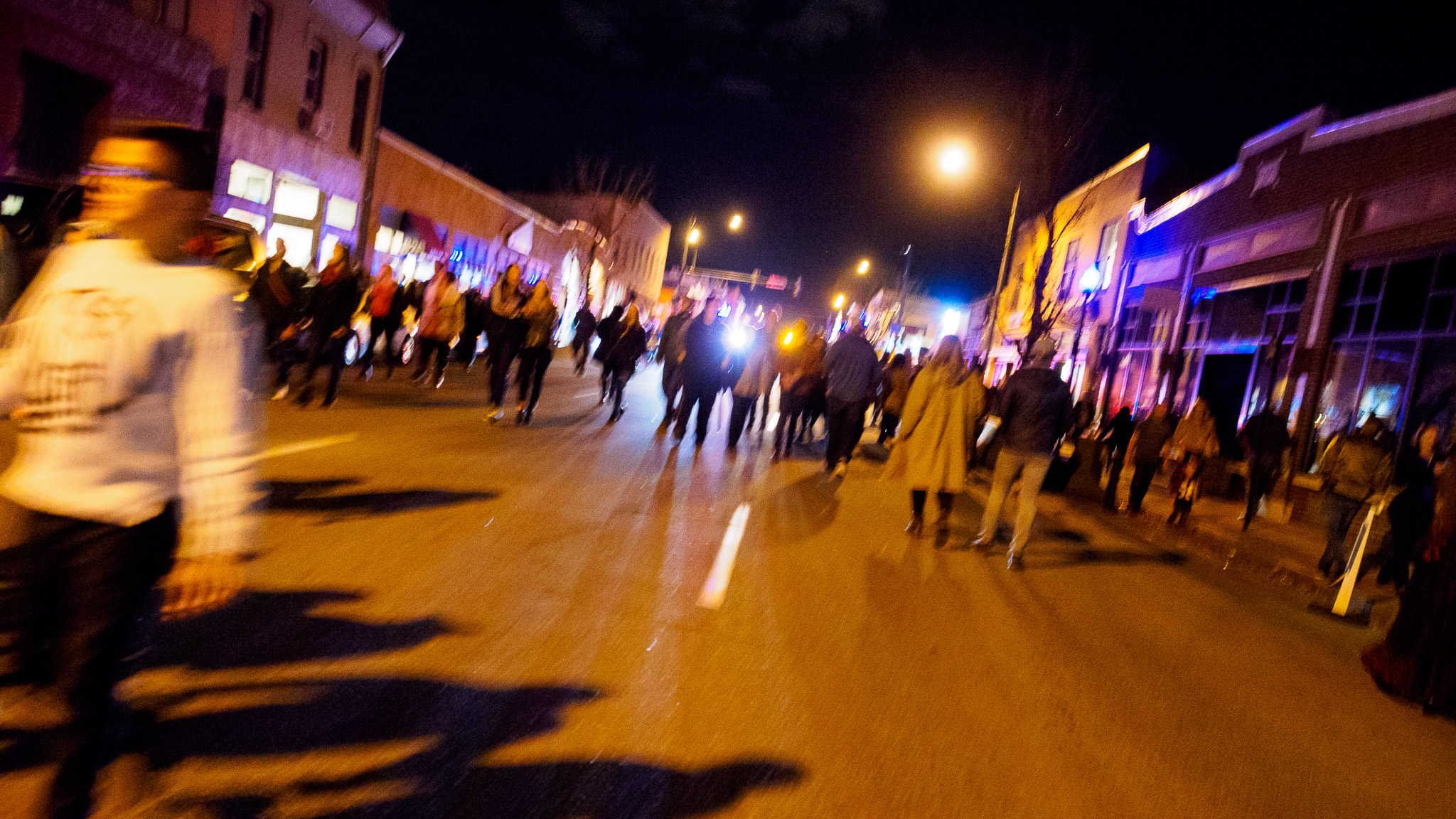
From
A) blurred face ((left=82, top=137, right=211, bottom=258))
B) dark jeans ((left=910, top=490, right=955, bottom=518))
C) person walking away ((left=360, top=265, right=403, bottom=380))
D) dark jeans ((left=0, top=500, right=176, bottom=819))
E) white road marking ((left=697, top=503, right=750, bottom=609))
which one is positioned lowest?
white road marking ((left=697, top=503, right=750, bottom=609))

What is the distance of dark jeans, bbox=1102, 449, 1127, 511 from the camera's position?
15000mm

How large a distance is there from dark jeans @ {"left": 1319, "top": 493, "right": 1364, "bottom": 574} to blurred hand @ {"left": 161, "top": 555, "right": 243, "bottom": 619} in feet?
35.2

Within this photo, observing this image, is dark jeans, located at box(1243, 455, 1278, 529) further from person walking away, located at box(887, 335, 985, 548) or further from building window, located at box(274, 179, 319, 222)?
building window, located at box(274, 179, 319, 222)

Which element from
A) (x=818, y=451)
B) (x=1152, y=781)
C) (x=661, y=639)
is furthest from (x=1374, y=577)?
(x=661, y=639)

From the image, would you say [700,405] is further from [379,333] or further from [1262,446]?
[1262,446]

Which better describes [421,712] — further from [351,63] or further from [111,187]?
[351,63]

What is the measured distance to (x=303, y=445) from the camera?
8.94 metres

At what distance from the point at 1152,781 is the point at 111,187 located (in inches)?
166

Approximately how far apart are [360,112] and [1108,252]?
22071 mm

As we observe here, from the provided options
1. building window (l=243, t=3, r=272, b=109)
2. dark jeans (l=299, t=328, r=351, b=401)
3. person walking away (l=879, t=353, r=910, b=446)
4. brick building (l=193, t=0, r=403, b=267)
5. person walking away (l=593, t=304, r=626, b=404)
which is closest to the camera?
dark jeans (l=299, t=328, r=351, b=401)

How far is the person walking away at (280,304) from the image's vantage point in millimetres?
10992

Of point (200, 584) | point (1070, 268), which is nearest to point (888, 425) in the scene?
point (200, 584)

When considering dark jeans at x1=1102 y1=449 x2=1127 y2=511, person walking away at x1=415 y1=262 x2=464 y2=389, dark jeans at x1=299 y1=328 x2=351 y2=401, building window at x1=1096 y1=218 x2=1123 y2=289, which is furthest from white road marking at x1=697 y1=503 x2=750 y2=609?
building window at x1=1096 y1=218 x2=1123 y2=289

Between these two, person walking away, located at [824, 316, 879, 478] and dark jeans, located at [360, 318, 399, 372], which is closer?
person walking away, located at [824, 316, 879, 478]
